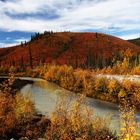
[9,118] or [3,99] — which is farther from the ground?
[3,99]

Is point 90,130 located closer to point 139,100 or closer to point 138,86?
point 139,100

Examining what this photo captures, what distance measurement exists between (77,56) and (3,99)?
166156 mm

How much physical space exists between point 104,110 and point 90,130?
16451 millimetres

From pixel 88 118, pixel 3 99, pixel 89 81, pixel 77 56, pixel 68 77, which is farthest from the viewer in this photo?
pixel 77 56

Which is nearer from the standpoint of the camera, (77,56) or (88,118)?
(88,118)

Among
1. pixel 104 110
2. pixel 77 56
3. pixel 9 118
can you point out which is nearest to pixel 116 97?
pixel 104 110

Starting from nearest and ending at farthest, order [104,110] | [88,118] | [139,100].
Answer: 1. [88,118]
2. [104,110]
3. [139,100]

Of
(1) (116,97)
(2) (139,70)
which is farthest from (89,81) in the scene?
(2) (139,70)

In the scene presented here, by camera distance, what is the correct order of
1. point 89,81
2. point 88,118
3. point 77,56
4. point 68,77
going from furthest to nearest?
point 77,56
point 68,77
point 89,81
point 88,118

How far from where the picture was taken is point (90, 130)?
84.5 feet

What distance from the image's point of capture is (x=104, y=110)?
42.0m

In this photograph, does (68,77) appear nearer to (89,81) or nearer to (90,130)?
(89,81)

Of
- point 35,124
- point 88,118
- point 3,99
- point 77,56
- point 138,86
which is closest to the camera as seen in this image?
point 88,118

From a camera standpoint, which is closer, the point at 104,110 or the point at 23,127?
the point at 23,127
